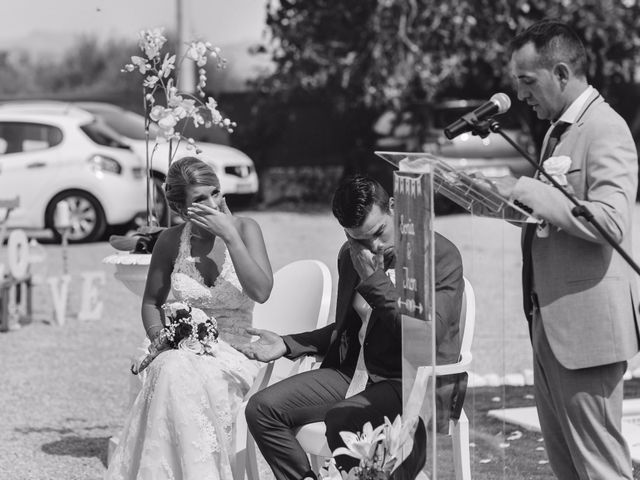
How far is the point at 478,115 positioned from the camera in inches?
123

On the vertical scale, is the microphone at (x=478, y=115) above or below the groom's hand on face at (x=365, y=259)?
above

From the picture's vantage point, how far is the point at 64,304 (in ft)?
29.3

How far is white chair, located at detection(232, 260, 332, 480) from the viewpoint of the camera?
4227 mm

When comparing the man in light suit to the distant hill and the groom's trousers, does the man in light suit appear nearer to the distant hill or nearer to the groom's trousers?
the groom's trousers

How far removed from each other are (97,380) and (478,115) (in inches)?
178

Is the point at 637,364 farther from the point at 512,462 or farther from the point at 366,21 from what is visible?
the point at 366,21

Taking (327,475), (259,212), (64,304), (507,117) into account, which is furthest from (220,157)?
(327,475)

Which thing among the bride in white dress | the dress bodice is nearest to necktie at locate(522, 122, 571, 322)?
the bride in white dress

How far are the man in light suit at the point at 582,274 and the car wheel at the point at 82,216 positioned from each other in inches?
437

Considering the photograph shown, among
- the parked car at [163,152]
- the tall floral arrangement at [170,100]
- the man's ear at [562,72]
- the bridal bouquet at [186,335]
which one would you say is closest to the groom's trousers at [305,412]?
the bridal bouquet at [186,335]

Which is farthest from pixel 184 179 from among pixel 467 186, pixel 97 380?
pixel 97 380

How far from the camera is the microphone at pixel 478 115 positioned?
3.11 metres

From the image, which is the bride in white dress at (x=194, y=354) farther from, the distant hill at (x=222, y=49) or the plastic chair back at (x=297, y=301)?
the distant hill at (x=222, y=49)

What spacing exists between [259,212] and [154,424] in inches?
522
